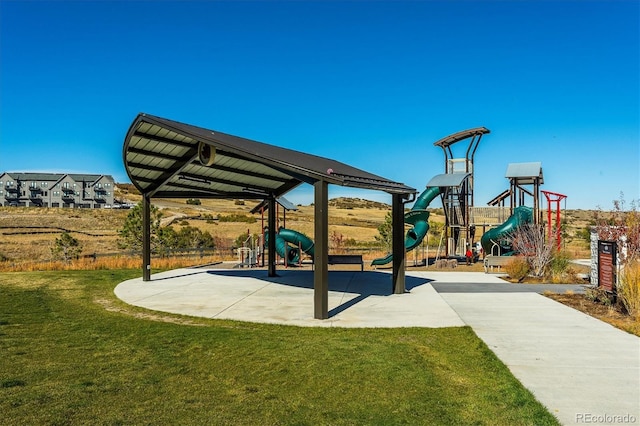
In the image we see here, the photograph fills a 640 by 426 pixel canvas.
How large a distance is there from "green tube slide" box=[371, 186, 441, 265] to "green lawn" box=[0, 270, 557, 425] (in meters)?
12.1

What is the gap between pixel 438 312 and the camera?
998cm

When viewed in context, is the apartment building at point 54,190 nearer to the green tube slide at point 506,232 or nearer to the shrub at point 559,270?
the green tube slide at point 506,232

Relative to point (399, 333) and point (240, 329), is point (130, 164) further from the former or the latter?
point (399, 333)

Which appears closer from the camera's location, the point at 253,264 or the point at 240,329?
the point at 240,329

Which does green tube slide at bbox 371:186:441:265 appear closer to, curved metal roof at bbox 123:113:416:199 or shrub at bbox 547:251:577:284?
shrub at bbox 547:251:577:284

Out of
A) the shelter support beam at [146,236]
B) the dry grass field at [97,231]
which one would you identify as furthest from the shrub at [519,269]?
the shelter support beam at [146,236]

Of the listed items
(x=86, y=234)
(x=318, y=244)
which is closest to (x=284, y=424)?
(x=318, y=244)

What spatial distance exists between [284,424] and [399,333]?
161 inches

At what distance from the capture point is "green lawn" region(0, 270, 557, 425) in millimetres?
4559

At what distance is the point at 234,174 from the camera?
14586 mm

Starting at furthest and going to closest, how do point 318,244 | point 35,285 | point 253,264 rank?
point 253,264 < point 35,285 < point 318,244

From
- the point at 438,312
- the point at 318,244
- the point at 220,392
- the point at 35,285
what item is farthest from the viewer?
the point at 35,285

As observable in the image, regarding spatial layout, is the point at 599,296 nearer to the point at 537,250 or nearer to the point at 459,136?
the point at 537,250

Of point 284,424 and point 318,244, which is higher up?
point 318,244
